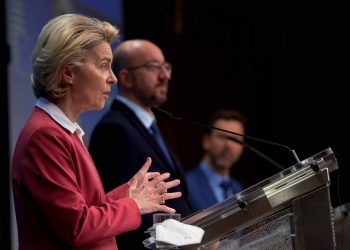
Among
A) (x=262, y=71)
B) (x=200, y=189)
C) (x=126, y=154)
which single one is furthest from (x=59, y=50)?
(x=262, y=71)

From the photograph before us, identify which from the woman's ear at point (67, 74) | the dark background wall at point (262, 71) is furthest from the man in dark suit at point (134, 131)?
the dark background wall at point (262, 71)

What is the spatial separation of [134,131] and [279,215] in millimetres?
1256

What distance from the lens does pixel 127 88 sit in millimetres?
3797

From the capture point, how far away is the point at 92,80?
2.30 meters

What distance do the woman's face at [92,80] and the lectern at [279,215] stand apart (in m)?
0.46

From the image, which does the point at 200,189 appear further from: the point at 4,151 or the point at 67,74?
the point at 67,74

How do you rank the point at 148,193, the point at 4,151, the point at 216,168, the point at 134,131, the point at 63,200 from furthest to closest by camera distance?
the point at 216,168 < the point at 4,151 < the point at 134,131 < the point at 148,193 < the point at 63,200

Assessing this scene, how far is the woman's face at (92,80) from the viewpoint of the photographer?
7.48 feet

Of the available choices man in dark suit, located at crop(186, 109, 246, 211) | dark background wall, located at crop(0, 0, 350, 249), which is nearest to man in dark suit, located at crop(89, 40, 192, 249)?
man in dark suit, located at crop(186, 109, 246, 211)

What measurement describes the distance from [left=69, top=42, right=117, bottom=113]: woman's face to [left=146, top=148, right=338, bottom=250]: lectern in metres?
0.46

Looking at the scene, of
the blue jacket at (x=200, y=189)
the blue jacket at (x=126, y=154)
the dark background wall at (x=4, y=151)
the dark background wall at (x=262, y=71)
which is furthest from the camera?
the dark background wall at (x=262, y=71)

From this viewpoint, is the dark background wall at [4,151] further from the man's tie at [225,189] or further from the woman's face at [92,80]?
the man's tie at [225,189]

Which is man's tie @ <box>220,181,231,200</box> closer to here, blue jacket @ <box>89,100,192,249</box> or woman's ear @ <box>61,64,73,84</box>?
blue jacket @ <box>89,100,192,249</box>

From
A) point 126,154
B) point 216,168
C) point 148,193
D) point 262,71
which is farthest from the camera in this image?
point 262,71
